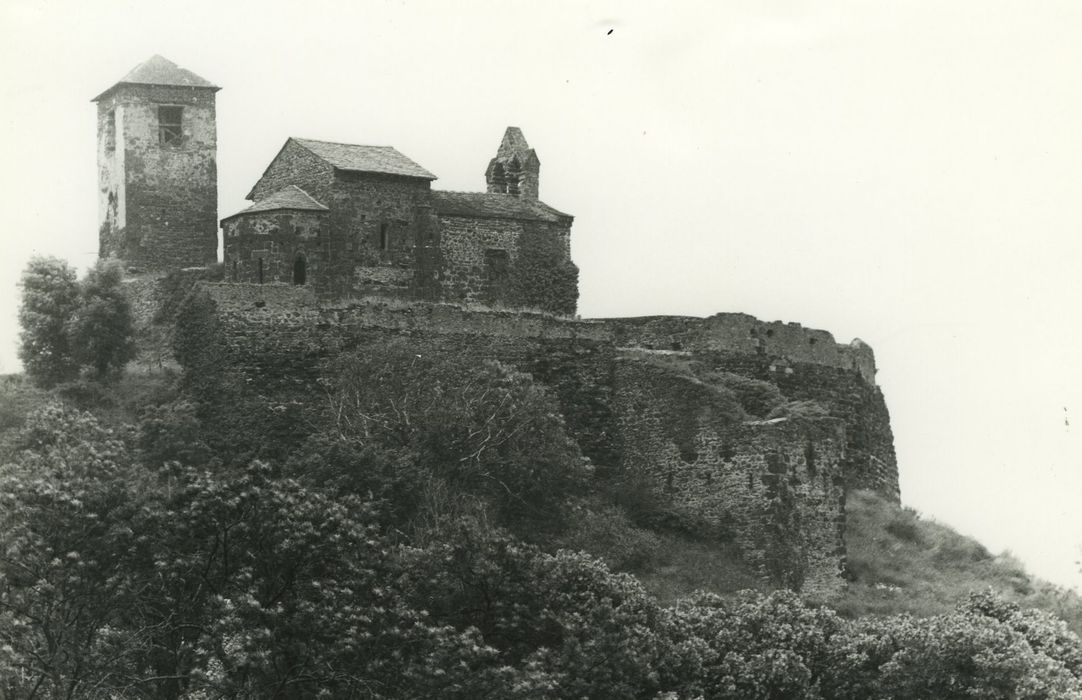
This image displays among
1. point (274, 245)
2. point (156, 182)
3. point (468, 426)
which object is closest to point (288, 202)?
point (274, 245)

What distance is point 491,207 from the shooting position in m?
70.1

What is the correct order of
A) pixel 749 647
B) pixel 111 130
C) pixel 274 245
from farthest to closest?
pixel 111 130 → pixel 274 245 → pixel 749 647

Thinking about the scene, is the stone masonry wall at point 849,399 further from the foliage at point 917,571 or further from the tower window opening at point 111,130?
the tower window opening at point 111,130

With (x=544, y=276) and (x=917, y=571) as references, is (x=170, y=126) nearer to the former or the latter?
(x=544, y=276)

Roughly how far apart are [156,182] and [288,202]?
5.95m

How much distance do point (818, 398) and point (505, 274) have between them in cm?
981

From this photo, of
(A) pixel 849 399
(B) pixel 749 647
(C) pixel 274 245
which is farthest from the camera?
(A) pixel 849 399

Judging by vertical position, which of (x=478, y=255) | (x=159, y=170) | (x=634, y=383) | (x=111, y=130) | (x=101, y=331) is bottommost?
(x=634, y=383)

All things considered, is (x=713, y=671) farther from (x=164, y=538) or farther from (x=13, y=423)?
(x=13, y=423)

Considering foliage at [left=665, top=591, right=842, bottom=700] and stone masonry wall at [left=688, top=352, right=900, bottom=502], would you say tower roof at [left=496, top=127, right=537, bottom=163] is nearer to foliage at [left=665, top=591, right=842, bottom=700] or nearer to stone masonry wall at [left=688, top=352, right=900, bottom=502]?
stone masonry wall at [left=688, top=352, right=900, bottom=502]

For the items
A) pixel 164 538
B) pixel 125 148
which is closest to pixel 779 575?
pixel 164 538

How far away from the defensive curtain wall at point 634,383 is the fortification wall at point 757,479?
36mm

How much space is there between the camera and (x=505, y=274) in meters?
69.2

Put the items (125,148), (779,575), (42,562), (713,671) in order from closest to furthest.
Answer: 1. (42,562)
2. (713,671)
3. (779,575)
4. (125,148)
